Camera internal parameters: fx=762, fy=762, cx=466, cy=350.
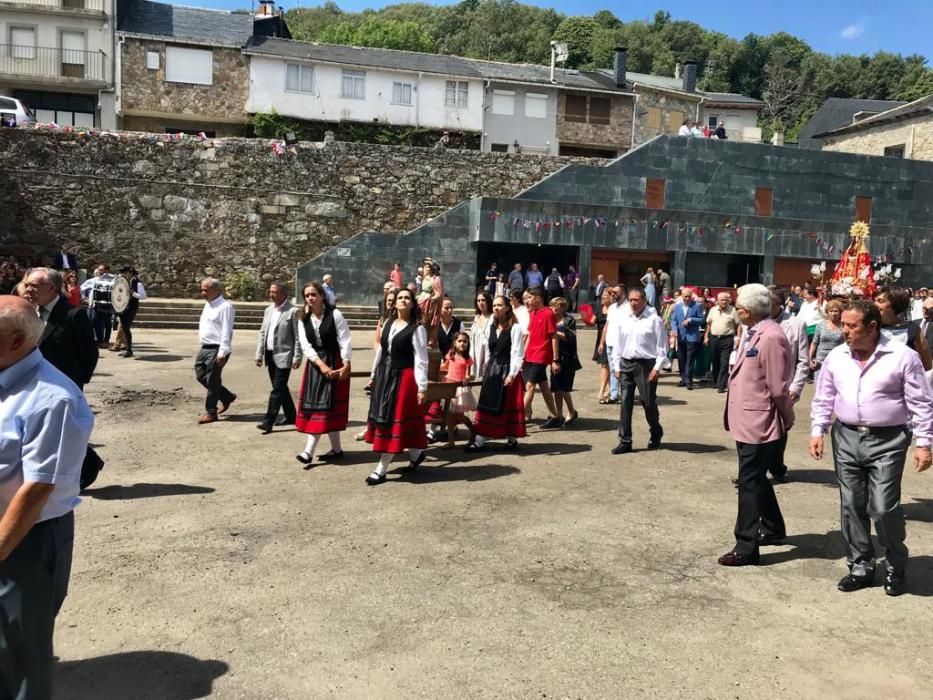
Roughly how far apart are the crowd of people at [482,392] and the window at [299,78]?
2508 centimetres

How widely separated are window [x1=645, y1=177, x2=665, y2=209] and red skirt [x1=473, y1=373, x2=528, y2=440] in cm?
1826

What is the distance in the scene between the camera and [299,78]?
3309cm

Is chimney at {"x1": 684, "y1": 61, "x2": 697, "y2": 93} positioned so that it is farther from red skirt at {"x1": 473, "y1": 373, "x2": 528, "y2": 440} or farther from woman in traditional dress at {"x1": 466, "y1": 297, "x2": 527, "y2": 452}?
red skirt at {"x1": 473, "y1": 373, "x2": 528, "y2": 440}

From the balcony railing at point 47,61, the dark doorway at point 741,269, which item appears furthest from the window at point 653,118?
the balcony railing at point 47,61

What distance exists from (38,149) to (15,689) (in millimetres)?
22518

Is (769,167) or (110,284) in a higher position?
(769,167)

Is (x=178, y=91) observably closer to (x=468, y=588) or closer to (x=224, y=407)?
(x=224, y=407)

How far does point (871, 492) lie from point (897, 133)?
39167mm

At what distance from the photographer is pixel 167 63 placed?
31.9 m

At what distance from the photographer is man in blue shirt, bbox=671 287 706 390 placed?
12.8 meters

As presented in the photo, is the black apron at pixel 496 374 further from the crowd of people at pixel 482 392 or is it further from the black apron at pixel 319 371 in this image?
the black apron at pixel 319 371

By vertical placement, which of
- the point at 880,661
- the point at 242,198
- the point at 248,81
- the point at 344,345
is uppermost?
the point at 248,81

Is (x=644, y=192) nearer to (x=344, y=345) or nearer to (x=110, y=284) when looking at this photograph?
(x=110, y=284)

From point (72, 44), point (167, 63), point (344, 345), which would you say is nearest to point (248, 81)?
point (167, 63)
